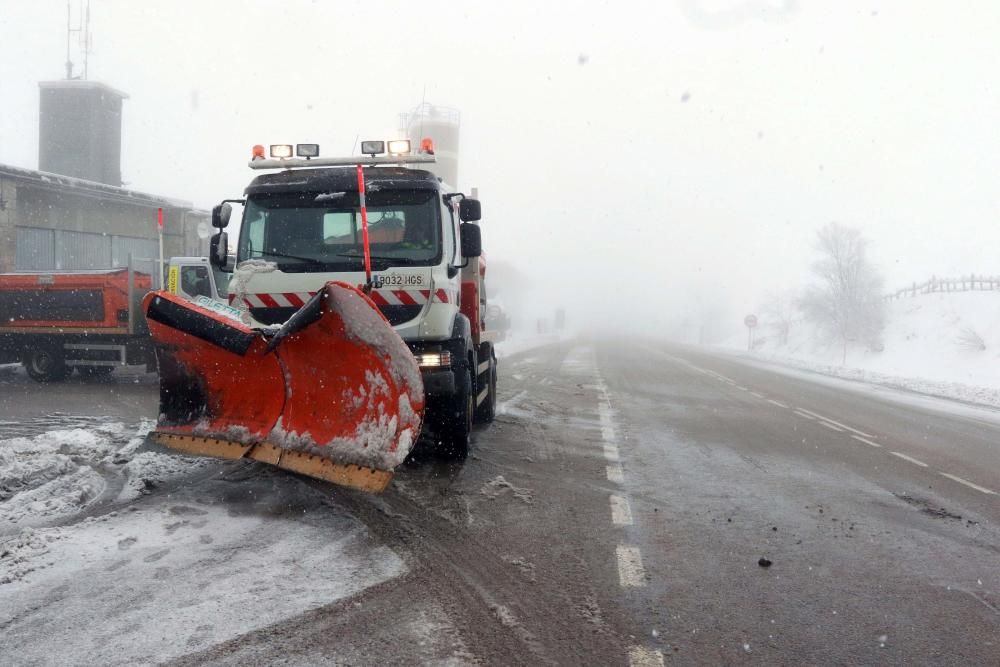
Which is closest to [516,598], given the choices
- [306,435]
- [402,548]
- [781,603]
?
[402,548]

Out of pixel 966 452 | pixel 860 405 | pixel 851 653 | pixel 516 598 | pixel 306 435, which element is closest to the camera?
pixel 851 653

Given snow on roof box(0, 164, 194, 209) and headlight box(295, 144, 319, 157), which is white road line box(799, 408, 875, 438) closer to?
headlight box(295, 144, 319, 157)

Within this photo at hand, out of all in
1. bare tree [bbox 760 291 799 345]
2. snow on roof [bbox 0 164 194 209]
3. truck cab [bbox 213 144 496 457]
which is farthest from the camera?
bare tree [bbox 760 291 799 345]

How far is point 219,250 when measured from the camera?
6.59m

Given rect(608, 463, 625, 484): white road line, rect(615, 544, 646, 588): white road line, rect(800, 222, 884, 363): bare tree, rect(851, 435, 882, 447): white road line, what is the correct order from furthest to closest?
rect(800, 222, 884, 363): bare tree, rect(851, 435, 882, 447): white road line, rect(608, 463, 625, 484): white road line, rect(615, 544, 646, 588): white road line

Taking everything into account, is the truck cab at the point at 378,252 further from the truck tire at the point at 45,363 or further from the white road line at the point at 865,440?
the truck tire at the point at 45,363

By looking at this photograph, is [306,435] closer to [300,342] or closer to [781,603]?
[300,342]

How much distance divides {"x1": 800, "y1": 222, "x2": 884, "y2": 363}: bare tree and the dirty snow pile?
4552cm

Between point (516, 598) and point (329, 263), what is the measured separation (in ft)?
12.1

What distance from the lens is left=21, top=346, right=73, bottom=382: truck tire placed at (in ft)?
41.3

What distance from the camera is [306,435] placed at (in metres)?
5.02

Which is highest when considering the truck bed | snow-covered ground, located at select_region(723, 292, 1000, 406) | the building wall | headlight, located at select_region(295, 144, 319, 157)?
the building wall

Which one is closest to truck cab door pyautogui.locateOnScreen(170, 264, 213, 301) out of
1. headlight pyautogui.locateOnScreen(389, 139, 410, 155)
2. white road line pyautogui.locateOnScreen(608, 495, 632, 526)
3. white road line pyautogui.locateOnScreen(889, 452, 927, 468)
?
headlight pyautogui.locateOnScreen(389, 139, 410, 155)

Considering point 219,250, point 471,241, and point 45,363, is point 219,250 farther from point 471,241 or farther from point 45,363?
point 45,363
